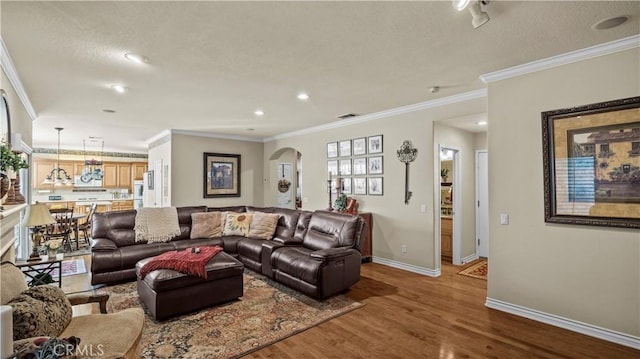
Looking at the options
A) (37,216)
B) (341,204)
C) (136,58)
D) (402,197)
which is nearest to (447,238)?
(402,197)

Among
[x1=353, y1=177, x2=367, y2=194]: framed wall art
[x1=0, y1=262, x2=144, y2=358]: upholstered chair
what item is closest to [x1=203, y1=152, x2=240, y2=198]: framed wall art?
[x1=353, y1=177, x2=367, y2=194]: framed wall art

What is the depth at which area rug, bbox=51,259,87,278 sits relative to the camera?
4.82 meters

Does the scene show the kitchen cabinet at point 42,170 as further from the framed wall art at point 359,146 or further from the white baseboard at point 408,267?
the white baseboard at point 408,267

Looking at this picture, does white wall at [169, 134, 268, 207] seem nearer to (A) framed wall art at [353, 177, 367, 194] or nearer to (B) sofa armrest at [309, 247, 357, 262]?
(A) framed wall art at [353, 177, 367, 194]

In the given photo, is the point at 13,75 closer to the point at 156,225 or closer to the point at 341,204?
the point at 156,225

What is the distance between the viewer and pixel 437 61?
2988mm

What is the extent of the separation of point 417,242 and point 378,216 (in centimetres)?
82

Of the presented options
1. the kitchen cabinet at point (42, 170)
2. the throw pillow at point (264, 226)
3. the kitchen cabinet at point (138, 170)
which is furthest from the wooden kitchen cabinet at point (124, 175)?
the throw pillow at point (264, 226)

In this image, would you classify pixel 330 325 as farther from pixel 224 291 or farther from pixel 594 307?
pixel 594 307

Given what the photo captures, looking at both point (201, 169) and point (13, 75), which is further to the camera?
point (201, 169)

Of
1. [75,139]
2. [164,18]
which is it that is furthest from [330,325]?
[75,139]

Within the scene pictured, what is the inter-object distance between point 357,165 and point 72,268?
5200 mm

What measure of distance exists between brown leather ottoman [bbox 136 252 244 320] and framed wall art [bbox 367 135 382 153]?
299 cm

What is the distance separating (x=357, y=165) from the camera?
5617mm
